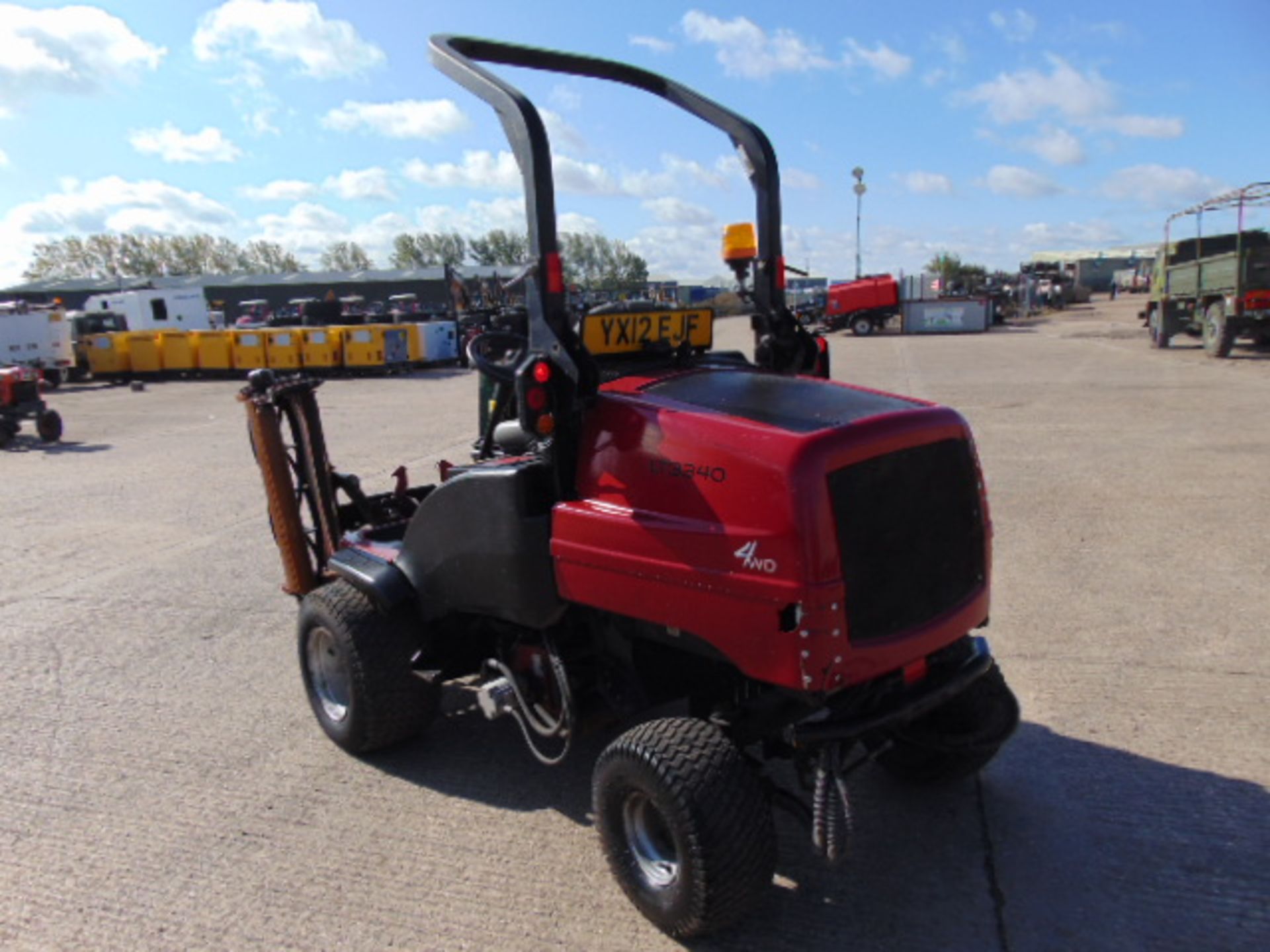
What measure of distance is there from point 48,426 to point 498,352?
12.5 metres

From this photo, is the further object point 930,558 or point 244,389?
point 244,389

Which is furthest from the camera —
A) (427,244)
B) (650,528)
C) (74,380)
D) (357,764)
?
(427,244)

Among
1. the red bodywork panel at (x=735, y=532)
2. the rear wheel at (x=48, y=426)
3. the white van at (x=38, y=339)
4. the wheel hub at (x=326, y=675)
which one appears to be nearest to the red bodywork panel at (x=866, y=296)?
the white van at (x=38, y=339)

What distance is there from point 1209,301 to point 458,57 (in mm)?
21233

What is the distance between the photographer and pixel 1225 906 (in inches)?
103

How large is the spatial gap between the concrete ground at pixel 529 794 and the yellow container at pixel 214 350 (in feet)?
58.0

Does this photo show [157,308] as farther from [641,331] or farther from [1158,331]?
[641,331]

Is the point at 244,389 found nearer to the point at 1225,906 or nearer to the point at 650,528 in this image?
the point at 650,528

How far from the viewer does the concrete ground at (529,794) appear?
2.69m

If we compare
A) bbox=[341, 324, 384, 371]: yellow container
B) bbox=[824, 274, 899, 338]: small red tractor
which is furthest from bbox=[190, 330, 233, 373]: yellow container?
bbox=[824, 274, 899, 338]: small red tractor

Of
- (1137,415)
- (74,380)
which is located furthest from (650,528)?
(74,380)

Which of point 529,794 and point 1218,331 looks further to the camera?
point 1218,331

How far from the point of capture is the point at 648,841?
2.72 m

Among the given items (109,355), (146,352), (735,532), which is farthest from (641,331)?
(109,355)
